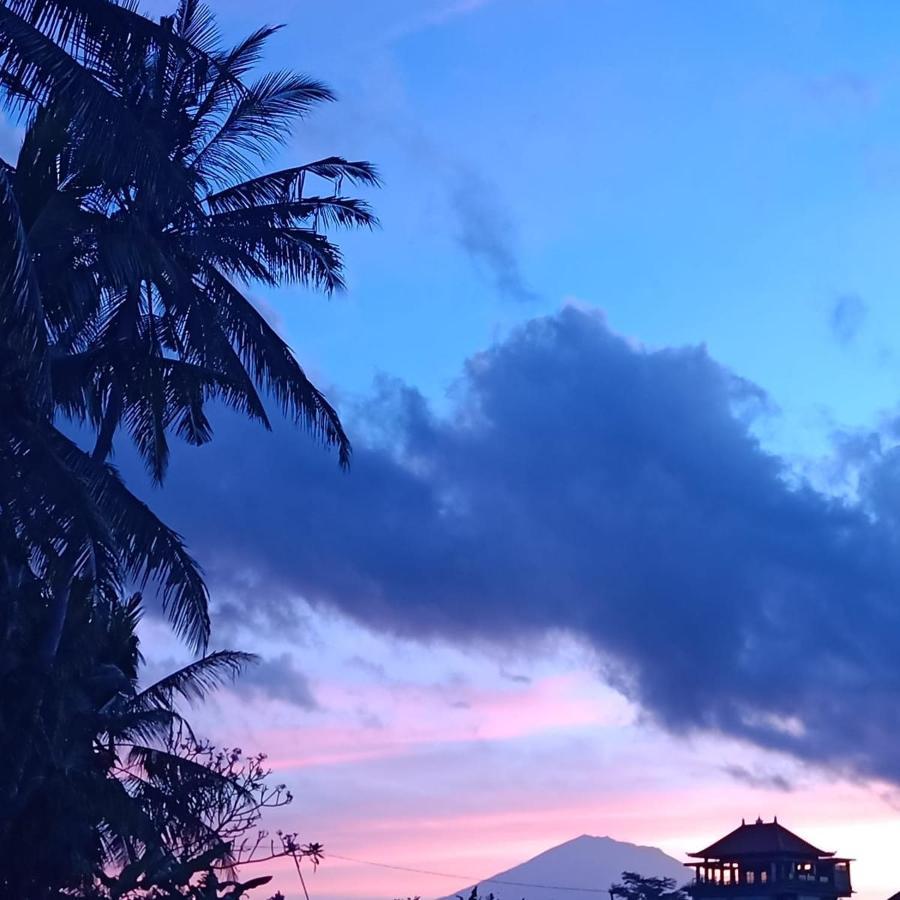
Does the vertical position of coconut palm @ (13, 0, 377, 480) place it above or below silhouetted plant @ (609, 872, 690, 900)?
above

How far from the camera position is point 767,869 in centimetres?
5997

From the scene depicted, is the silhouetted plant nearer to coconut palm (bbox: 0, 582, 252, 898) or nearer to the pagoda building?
the pagoda building

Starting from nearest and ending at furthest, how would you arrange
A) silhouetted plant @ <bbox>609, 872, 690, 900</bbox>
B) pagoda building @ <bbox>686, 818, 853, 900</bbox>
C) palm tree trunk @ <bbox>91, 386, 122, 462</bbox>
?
palm tree trunk @ <bbox>91, 386, 122, 462</bbox>
pagoda building @ <bbox>686, 818, 853, 900</bbox>
silhouetted plant @ <bbox>609, 872, 690, 900</bbox>

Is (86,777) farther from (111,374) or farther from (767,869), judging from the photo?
(767,869)

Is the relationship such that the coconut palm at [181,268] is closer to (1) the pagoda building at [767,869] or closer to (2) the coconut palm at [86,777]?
Answer: (2) the coconut palm at [86,777]

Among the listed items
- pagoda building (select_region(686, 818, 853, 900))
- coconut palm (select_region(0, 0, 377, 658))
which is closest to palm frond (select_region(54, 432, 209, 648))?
coconut palm (select_region(0, 0, 377, 658))

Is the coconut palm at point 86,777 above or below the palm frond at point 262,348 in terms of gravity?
below

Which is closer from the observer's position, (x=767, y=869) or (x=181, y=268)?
(x=181, y=268)

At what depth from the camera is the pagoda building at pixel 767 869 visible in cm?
5950

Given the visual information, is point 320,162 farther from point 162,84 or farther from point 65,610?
point 65,610

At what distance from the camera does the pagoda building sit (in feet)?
195

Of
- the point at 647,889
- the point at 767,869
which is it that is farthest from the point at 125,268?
the point at 647,889

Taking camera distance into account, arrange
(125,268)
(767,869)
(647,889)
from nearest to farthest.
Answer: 1. (125,268)
2. (767,869)
3. (647,889)

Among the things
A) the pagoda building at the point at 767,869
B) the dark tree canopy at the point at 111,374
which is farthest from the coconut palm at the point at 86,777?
the pagoda building at the point at 767,869
